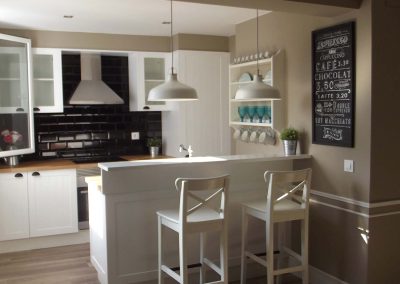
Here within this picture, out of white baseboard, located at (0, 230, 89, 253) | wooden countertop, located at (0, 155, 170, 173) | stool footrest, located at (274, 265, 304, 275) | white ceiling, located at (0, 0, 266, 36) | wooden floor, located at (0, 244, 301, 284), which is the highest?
white ceiling, located at (0, 0, 266, 36)

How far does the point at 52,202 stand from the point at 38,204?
14 cm

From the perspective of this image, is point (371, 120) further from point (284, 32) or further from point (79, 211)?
point (79, 211)

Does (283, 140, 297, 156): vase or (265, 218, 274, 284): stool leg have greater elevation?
(283, 140, 297, 156): vase

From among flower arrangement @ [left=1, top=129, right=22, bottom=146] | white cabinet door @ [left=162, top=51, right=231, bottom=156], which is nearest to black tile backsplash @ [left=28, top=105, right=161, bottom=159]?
white cabinet door @ [left=162, top=51, right=231, bottom=156]

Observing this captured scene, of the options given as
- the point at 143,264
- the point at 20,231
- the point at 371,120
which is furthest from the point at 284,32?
the point at 20,231

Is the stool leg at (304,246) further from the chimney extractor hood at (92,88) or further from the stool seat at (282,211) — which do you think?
the chimney extractor hood at (92,88)

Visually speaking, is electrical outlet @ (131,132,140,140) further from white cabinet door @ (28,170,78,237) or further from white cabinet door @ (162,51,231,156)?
white cabinet door @ (28,170,78,237)

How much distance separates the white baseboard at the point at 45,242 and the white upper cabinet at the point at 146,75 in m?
1.65

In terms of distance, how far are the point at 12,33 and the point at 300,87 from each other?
3163 mm

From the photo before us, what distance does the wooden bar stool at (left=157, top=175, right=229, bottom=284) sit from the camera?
3.07 metres

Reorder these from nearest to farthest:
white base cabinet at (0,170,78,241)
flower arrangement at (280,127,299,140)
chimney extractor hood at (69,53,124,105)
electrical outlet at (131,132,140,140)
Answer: flower arrangement at (280,127,299,140), white base cabinet at (0,170,78,241), chimney extractor hood at (69,53,124,105), electrical outlet at (131,132,140,140)

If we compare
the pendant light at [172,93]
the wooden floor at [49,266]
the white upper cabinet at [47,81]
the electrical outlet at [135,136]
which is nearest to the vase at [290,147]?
the pendant light at [172,93]

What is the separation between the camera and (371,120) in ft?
10.9

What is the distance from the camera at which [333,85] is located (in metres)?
3.62
